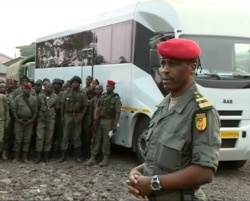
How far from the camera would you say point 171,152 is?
199 centimetres

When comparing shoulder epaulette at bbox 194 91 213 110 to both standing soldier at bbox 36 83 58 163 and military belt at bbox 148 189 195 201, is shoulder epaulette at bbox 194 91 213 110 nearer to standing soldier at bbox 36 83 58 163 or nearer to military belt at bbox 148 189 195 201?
military belt at bbox 148 189 195 201

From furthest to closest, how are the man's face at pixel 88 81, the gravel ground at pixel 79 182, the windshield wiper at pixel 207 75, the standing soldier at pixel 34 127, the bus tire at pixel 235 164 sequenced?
the man's face at pixel 88 81 → the standing soldier at pixel 34 127 → the bus tire at pixel 235 164 → the windshield wiper at pixel 207 75 → the gravel ground at pixel 79 182

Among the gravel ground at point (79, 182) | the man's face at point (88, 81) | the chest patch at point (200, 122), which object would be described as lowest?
the gravel ground at point (79, 182)

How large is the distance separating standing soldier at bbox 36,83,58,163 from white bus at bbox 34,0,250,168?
130 centimetres

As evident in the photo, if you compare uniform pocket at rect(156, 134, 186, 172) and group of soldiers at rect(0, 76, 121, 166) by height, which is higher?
uniform pocket at rect(156, 134, 186, 172)

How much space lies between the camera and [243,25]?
7.81m

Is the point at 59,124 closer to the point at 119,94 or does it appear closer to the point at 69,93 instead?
the point at 69,93

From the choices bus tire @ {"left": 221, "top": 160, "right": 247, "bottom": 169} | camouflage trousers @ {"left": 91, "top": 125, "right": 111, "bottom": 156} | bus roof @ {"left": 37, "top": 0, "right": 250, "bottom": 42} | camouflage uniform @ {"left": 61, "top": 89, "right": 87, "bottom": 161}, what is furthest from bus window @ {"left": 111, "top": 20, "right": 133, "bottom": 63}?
bus tire @ {"left": 221, "top": 160, "right": 247, "bottom": 169}

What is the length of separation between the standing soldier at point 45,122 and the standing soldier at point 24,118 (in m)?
0.14

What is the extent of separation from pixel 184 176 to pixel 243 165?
23.0ft

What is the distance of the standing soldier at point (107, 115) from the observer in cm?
848

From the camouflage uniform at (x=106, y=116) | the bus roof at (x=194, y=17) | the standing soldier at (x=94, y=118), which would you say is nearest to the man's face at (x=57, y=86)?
the standing soldier at (x=94, y=118)

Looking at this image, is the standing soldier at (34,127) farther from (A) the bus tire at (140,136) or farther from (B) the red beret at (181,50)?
(B) the red beret at (181,50)

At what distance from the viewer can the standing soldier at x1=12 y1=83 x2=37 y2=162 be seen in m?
8.75
